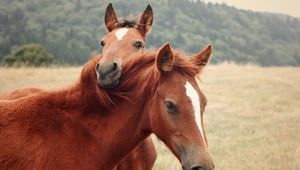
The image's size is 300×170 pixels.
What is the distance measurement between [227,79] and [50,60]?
15.6 meters

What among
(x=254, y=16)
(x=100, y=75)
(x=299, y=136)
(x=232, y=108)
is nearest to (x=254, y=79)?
(x=232, y=108)

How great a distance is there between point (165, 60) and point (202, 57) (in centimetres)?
45

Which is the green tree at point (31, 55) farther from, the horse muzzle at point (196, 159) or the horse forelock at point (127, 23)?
the horse muzzle at point (196, 159)

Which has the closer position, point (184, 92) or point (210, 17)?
point (184, 92)

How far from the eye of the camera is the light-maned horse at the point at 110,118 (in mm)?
3705

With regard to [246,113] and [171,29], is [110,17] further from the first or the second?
[171,29]

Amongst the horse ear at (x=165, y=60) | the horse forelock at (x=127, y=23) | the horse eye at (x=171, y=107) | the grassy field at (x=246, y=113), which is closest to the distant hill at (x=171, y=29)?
the grassy field at (x=246, y=113)

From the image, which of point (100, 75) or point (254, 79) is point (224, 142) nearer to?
point (100, 75)

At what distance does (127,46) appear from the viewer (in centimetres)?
646

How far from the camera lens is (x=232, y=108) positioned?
15117 mm

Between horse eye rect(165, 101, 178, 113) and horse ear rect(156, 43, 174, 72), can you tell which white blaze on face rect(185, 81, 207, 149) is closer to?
horse eye rect(165, 101, 178, 113)

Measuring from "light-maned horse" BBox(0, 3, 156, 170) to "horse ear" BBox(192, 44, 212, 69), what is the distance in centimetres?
80

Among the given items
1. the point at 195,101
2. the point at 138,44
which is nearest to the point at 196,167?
the point at 195,101

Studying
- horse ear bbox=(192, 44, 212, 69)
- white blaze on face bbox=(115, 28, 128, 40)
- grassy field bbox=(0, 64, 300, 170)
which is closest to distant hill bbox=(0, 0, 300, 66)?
grassy field bbox=(0, 64, 300, 170)
